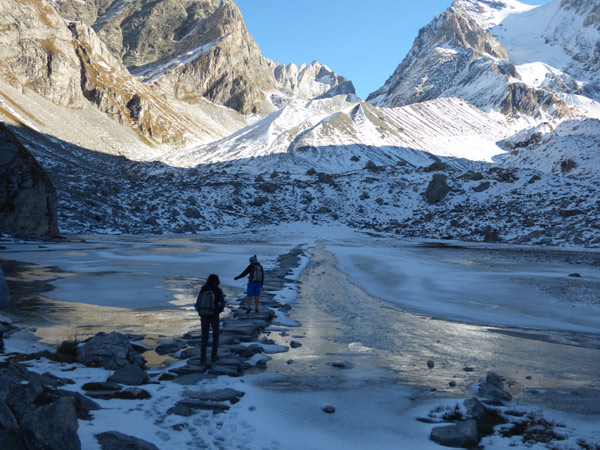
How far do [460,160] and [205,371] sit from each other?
114 meters

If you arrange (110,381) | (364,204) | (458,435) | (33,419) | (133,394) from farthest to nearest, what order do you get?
(364,204) → (110,381) → (133,394) → (458,435) → (33,419)

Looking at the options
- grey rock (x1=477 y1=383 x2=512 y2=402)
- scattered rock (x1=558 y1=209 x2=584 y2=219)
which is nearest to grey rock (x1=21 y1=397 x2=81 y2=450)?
grey rock (x1=477 y1=383 x2=512 y2=402)

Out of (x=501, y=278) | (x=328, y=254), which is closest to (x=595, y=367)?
(x=501, y=278)

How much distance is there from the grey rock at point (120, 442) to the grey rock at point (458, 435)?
316 cm

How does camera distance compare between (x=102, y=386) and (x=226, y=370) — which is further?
(x=226, y=370)

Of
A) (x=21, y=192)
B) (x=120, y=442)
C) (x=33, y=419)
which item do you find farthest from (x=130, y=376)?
(x=21, y=192)

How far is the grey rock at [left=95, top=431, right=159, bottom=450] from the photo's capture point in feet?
14.4

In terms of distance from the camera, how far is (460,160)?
111 m

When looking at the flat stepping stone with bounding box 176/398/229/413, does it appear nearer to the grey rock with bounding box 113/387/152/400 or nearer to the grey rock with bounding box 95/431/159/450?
the grey rock with bounding box 113/387/152/400

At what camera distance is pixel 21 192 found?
92.3 feet

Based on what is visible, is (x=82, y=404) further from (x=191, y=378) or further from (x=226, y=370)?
(x=226, y=370)

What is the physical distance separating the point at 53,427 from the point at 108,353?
11.0ft

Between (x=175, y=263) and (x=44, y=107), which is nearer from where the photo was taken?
(x=175, y=263)

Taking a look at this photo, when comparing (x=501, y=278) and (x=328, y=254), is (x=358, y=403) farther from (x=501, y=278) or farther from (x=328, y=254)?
(x=328, y=254)
